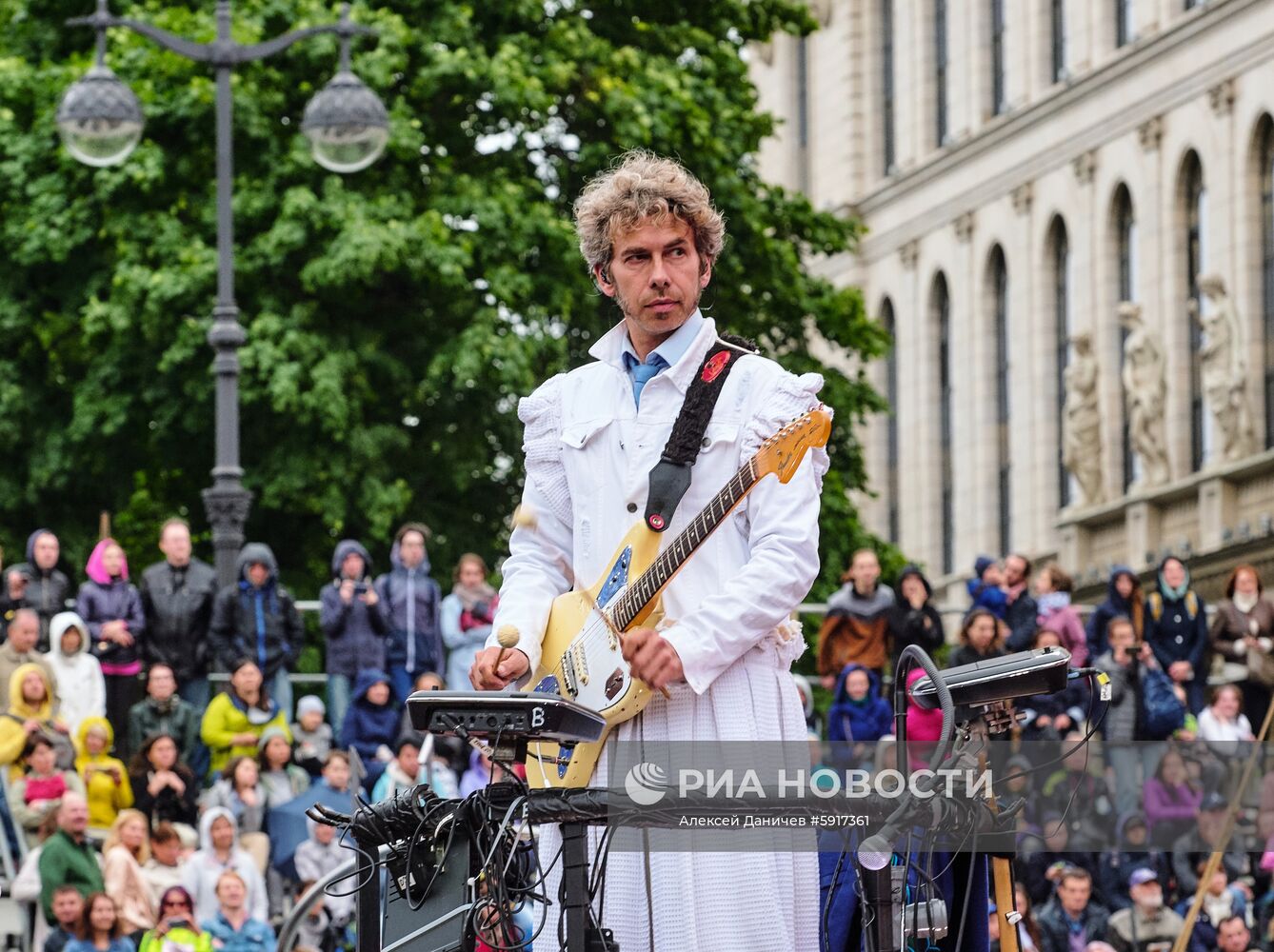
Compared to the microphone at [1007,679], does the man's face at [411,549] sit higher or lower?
higher

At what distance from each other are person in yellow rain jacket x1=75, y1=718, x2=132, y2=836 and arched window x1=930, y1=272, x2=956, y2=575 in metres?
37.6

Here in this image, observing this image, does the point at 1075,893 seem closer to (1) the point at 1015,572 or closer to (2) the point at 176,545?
(1) the point at 1015,572

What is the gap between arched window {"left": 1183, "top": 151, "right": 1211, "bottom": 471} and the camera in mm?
44469

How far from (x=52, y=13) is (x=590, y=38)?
5.87 metres

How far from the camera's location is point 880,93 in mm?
59188

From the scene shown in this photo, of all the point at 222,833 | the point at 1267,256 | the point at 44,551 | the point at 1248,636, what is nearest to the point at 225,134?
the point at 44,551

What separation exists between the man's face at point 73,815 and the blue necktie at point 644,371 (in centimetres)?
1079

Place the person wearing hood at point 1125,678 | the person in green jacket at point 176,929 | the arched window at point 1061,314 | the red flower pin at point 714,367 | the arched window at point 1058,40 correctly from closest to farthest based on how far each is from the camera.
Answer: the red flower pin at point 714,367 → the person in green jacket at point 176,929 → the person wearing hood at point 1125,678 → the arched window at point 1061,314 → the arched window at point 1058,40

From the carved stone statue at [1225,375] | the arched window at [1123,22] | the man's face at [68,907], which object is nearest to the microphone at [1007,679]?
the man's face at [68,907]

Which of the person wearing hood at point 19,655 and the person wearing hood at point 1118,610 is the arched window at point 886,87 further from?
the person wearing hood at point 19,655

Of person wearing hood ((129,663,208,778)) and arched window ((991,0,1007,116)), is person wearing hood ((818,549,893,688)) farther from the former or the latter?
arched window ((991,0,1007,116))

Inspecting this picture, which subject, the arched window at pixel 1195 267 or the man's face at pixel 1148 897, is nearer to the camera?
the man's face at pixel 1148 897

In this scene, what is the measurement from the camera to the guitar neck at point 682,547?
707cm

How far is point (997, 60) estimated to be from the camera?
Result: 54.3 meters
